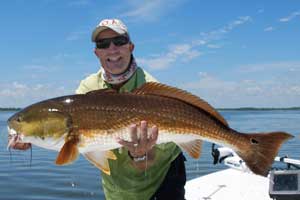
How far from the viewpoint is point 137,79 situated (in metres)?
5.33

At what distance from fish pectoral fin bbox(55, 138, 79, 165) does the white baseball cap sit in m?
1.24

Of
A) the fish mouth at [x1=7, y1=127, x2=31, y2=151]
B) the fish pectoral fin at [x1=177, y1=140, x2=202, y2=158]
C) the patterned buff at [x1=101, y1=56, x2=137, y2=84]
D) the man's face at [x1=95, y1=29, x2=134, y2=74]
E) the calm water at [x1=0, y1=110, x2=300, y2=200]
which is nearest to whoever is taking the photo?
the fish mouth at [x1=7, y1=127, x2=31, y2=151]

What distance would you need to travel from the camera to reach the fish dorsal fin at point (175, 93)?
467cm

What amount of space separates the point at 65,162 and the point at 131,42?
1.52 m

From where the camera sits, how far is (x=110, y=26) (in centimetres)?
509

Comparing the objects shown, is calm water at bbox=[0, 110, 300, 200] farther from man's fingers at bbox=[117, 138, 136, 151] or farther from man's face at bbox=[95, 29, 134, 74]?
man's fingers at bbox=[117, 138, 136, 151]

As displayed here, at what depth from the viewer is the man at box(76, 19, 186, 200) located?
5.07 m

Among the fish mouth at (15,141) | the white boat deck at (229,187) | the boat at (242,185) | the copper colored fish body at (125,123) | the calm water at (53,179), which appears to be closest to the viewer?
the copper colored fish body at (125,123)

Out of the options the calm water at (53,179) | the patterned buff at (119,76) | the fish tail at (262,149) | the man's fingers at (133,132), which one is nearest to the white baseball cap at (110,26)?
the patterned buff at (119,76)

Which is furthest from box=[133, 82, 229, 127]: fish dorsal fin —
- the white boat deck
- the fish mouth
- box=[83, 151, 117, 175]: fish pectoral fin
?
the white boat deck

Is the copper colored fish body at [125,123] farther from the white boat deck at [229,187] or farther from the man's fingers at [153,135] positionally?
the white boat deck at [229,187]

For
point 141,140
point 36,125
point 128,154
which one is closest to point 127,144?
point 141,140

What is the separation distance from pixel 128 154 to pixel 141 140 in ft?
1.68

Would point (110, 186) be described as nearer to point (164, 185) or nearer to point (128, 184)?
point (128, 184)
